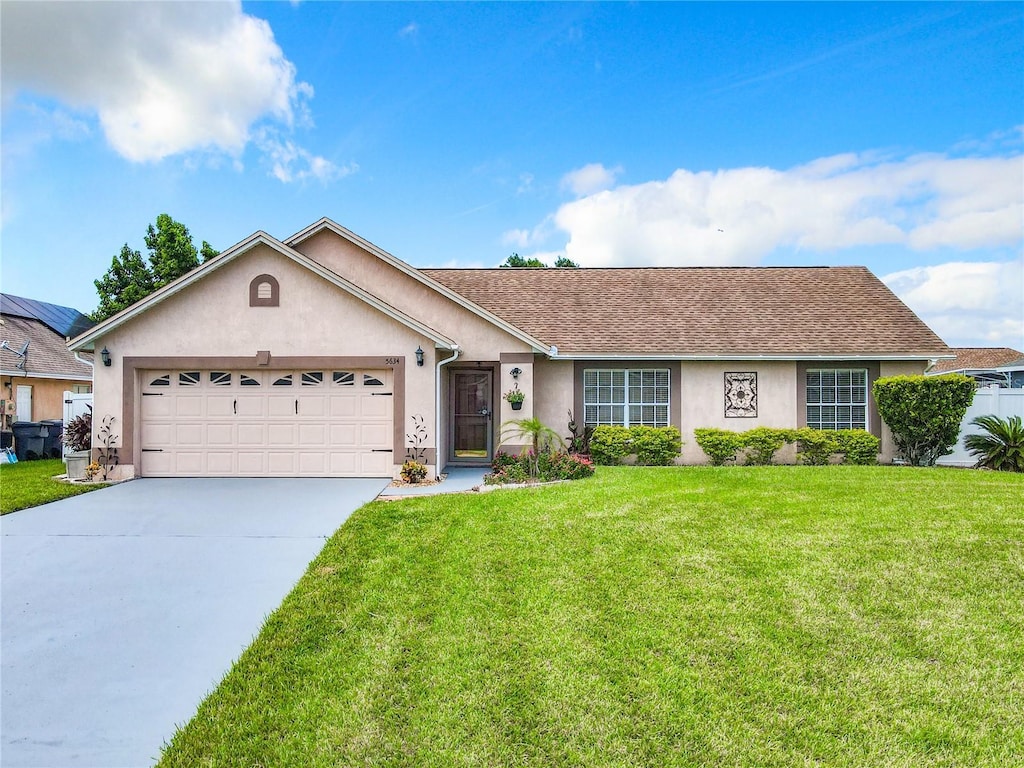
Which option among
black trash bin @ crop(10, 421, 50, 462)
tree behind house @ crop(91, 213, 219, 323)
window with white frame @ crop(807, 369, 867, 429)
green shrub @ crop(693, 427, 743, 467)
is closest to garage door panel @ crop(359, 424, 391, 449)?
green shrub @ crop(693, 427, 743, 467)

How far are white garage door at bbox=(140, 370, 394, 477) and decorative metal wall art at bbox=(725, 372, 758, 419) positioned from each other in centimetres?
832

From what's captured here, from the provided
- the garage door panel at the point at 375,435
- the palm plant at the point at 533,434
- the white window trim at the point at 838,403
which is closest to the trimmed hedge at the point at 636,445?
the palm plant at the point at 533,434

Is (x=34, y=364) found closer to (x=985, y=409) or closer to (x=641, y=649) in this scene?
(x=641, y=649)

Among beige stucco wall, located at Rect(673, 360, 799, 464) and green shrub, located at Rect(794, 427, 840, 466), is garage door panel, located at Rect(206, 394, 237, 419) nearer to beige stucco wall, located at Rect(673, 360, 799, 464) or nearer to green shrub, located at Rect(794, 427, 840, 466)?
beige stucco wall, located at Rect(673, 360, 799, 464)

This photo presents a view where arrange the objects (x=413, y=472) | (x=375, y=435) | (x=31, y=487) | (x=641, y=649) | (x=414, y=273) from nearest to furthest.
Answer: (x=641, y=649) < (x=31, y=487) < (x=413, y=472) < (x=375, y=435) < (x=414, y=273)

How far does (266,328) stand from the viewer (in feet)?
35.9

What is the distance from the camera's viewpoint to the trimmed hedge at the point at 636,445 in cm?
1277

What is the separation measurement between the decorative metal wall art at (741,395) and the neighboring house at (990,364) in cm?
1892

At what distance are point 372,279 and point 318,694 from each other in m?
11.0

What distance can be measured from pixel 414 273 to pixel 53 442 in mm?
12449

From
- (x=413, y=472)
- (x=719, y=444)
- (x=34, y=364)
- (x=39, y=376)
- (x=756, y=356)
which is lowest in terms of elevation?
(x=413, y=472)

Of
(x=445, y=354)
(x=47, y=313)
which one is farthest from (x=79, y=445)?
(x=47, y=313)

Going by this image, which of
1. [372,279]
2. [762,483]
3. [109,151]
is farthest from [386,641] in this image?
[109,151]

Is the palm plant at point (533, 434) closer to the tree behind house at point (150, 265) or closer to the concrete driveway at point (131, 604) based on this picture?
the concrete driveway at point (131, 604)
